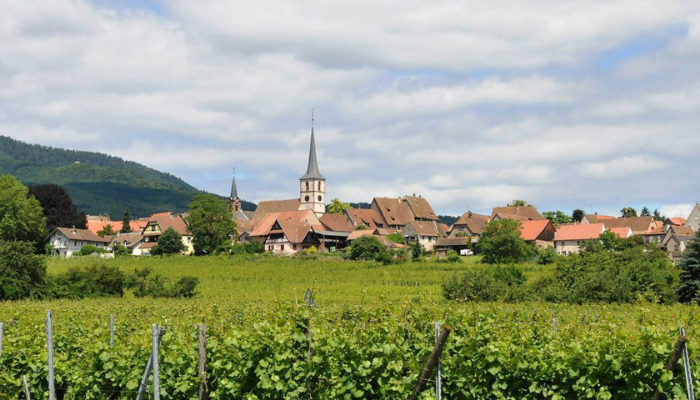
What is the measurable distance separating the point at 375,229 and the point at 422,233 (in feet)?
38.0

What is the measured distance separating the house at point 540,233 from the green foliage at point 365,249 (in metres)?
25.0

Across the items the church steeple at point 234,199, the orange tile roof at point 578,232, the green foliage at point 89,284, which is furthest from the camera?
the church steeple at point 234,199

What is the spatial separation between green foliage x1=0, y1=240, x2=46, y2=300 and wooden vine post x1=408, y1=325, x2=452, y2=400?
114ft

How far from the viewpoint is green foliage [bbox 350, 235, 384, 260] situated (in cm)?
7325

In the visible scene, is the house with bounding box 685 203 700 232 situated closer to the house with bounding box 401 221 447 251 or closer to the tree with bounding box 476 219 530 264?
the house with bounding box 401 221 447 251

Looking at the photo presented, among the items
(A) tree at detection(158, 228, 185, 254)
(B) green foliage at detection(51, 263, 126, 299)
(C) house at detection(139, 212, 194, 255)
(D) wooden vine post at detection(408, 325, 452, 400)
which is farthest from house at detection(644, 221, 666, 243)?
(D) wooden vine post at detection(408, 325, 452, 400)

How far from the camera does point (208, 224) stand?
273ft

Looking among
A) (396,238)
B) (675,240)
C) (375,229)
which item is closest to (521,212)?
(675,240)

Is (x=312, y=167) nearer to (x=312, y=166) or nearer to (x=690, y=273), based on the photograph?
(x=312, y=166)

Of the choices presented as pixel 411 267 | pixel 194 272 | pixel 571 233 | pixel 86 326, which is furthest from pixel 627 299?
pixel 571 233

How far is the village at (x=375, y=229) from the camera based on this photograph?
92125mm

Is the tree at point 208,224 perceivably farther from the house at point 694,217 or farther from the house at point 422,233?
the house at point 694,217

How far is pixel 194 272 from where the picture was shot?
6194 cm

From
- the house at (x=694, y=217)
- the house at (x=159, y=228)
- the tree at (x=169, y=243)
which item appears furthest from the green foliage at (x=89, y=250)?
the house at (x=694, y=217)
